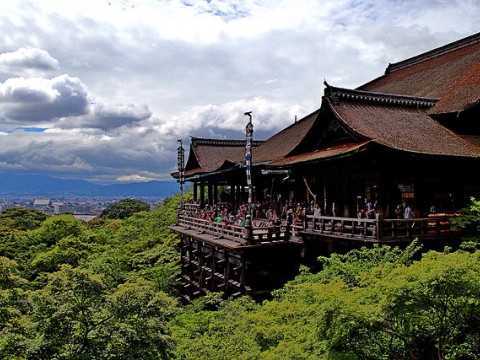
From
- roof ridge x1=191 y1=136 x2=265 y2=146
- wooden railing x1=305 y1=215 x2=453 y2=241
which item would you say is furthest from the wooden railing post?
roof ridge x1=191 y1=136 x2=265 y2=146

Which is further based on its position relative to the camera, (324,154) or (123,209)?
(123,209)

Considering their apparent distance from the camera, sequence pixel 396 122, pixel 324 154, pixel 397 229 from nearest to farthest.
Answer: pixel 397 229 < pixel 324 154 < pixel 396 122

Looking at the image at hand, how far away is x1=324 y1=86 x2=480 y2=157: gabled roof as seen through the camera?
15.1 m

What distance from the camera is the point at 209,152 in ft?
120

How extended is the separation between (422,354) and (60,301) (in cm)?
805

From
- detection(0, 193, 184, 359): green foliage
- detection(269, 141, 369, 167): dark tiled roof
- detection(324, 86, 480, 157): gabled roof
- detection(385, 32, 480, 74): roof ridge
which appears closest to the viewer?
detection(0, 193, 184, 359): green foliage

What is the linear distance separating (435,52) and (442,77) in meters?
6.14

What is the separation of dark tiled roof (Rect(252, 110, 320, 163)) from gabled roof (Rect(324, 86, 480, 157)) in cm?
604

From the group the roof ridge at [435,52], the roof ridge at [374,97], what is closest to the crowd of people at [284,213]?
the roof ridge at [374,97]

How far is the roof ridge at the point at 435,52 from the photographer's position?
2534cm

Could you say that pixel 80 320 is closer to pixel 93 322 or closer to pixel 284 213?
pixel 93 322

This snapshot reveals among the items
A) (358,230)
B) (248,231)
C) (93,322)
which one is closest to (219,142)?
(248,231)

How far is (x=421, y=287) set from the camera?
753cm

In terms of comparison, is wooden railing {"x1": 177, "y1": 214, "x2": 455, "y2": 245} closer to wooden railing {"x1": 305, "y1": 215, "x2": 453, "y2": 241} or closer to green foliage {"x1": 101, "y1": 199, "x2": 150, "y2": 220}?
wooden railing {"x1": 305, "y1": 215, "x2": 453, "y2": 241}
